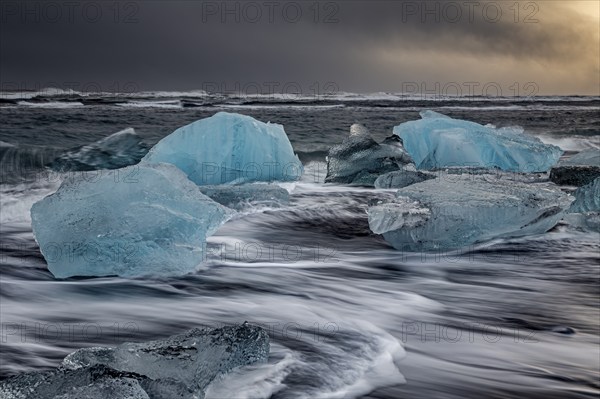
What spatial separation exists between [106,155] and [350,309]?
685 cm

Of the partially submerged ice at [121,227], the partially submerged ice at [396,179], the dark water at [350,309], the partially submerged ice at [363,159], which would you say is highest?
the partially submerged ice at [363,159]

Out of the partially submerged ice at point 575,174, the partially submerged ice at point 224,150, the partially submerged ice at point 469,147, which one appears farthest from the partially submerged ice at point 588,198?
the partially submerged ice at point 224,150

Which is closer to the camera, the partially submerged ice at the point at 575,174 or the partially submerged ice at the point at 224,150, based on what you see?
the partially submerged ice at the point at 224,150

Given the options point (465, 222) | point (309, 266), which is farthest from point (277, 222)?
point (465, 222)

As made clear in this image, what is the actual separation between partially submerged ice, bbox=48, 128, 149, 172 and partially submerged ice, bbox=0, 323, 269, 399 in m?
7.36

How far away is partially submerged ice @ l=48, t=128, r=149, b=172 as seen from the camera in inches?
363

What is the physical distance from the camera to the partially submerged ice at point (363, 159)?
27.2 ft

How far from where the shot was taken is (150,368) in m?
1.95

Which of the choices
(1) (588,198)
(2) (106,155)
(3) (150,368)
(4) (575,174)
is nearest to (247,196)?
(1) (588,198)

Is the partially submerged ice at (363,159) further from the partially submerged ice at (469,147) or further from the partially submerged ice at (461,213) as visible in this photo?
the partially submerged ice at (461,213)

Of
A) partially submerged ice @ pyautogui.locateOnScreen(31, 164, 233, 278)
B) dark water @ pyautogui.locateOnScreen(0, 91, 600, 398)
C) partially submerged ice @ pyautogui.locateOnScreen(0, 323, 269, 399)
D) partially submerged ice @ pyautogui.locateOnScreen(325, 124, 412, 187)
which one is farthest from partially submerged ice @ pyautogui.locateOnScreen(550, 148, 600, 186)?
partially submerged ice @ pyautogui.locateOnScreen(0, 323, 269, 399)

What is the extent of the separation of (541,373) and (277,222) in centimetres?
352

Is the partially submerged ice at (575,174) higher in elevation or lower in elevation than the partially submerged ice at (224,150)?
lower

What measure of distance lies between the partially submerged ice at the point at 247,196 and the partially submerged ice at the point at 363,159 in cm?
208
